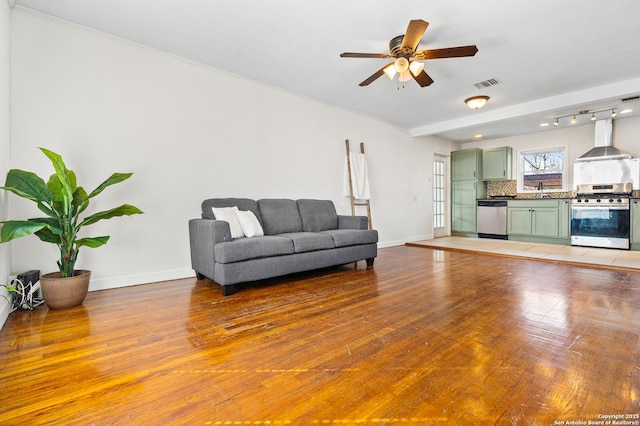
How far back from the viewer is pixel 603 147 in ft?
18.5

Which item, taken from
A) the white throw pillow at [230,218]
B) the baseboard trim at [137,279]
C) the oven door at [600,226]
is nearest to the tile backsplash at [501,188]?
the oven door at [600,226]

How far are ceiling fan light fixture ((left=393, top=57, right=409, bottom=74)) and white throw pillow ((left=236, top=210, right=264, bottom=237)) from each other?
2.21 m

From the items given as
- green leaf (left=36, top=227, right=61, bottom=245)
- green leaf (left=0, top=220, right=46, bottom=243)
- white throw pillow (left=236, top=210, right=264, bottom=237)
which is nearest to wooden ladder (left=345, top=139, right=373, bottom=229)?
white throw pillow (left=236, top=210, right=264, bottom=237)

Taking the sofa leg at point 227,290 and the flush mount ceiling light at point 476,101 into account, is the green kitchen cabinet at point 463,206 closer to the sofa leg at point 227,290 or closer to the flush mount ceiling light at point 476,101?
the flush mount ceiling light at point 476,101

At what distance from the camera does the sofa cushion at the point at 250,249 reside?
2.65 metres

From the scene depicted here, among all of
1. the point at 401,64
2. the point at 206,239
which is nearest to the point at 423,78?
the point at 401,64

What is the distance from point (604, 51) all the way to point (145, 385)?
5.09m

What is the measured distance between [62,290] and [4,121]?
Result: 141 centimetres

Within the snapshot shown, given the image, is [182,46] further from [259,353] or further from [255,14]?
[259,353]

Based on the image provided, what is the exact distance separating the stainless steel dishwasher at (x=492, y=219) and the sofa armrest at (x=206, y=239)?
6.35 metres

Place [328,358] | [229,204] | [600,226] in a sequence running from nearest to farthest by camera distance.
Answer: [328,358]
[229,204]
[600,226]

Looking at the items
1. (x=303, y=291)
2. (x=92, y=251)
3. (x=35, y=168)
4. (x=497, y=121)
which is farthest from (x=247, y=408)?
(x=497, y=121)

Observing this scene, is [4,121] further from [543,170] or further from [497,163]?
[543,170]

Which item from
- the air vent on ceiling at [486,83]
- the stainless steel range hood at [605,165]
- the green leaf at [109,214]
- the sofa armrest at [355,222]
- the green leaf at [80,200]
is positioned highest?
the air vent on ceiling at [486,83]
